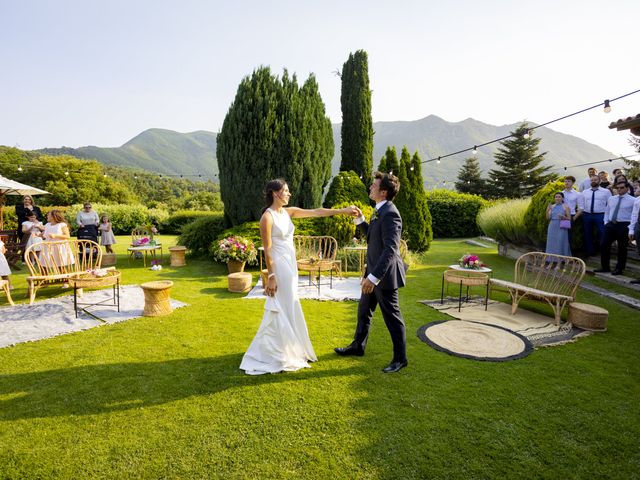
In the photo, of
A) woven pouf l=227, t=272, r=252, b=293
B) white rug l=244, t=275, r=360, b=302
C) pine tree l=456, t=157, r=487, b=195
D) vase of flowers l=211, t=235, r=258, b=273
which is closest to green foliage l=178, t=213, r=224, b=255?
vase of flowers l=211, t=235, r=258, b=273

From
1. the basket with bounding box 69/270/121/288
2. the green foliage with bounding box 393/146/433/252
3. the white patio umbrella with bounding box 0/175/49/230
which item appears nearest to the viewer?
the basket with bounding box 69/270/121/288

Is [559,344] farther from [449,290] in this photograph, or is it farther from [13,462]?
[13,462]

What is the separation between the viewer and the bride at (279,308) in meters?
3.66

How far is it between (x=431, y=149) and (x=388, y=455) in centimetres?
19899

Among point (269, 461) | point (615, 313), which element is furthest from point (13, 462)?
point (615, 313)

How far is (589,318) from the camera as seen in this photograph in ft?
16.7

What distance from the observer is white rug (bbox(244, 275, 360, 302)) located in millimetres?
6900

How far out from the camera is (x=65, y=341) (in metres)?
4.59

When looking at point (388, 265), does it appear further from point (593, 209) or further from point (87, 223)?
point (87, 223)

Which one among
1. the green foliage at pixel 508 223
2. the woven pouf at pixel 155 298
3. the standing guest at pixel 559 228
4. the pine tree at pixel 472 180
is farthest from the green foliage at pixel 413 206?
the pine tree at pixel 472 180

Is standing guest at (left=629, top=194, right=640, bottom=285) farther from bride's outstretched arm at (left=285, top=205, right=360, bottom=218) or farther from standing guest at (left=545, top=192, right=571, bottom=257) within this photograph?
bride's outstretched arm at (left=285, top=205, right=360, bottom=218)

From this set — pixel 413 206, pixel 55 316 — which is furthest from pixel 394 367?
pixel 413 206

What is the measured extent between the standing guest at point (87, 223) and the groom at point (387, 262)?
941cm

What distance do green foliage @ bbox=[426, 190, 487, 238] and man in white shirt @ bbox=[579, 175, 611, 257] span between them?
11054mm
